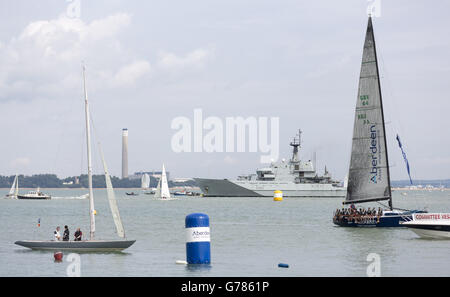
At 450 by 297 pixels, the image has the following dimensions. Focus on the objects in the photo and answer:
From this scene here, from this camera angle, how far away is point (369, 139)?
48.8m

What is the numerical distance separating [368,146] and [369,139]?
1.60 ft

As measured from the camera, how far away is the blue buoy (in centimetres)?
2528

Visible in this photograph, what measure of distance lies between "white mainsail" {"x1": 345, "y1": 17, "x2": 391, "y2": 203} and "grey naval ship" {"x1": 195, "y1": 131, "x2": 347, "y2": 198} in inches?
3158

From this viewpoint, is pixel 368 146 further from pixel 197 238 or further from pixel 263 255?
pixel 197 238

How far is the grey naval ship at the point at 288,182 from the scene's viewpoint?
13025cm

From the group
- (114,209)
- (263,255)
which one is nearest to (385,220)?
(263,255)

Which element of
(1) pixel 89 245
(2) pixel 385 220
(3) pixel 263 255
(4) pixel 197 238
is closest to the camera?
(4) pixel 197 238
